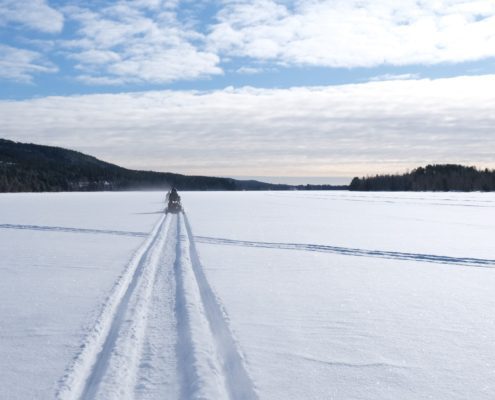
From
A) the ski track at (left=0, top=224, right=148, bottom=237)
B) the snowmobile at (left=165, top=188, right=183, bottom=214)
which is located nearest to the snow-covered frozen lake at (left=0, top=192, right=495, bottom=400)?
the ski track at (left=0, top=224, right=148, bottom=237)

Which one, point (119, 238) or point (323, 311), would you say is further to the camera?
point (119, 238)

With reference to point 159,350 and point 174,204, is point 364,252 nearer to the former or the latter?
point 159,350

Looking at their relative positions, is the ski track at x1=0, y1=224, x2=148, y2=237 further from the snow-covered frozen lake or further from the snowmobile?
the snowmobile

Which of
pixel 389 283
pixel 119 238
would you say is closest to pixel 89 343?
pixel 389 283

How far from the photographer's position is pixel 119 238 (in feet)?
48.5

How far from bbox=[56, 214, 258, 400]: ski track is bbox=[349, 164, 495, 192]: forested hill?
108 m

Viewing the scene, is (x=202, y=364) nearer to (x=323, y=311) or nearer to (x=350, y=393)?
(x=350, y=393)

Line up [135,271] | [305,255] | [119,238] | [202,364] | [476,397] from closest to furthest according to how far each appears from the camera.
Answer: [476,397] < [202,364] < [135,271] < [305,255] < [119,238]

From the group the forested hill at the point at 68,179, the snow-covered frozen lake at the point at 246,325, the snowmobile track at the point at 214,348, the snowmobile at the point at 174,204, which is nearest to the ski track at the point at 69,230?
the snow-covered frozen lake at the point at 246,325

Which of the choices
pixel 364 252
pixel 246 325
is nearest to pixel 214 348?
pixel 246 325

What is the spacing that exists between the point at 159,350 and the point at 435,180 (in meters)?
123

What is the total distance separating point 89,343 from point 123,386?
120 cm

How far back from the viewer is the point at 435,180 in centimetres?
11769

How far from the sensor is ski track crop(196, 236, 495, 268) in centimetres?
1016
